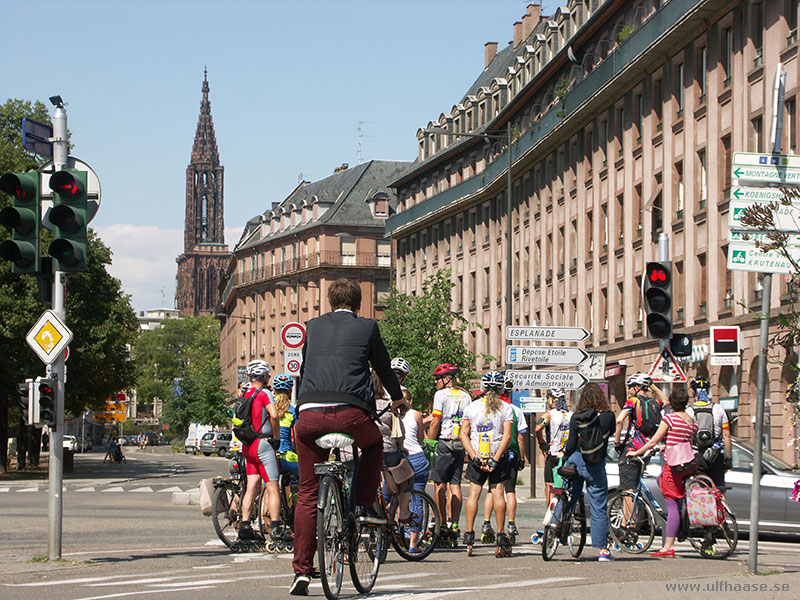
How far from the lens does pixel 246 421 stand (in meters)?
14.5

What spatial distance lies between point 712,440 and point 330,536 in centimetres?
841

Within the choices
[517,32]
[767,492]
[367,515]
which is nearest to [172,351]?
[517,32]

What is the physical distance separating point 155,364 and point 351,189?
84668mm

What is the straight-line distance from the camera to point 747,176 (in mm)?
11609

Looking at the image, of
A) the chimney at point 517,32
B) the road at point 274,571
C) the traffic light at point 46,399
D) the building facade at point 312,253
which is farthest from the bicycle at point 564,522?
the building facade at point 312,253

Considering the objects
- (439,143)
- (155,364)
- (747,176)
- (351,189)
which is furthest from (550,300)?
(155,364)

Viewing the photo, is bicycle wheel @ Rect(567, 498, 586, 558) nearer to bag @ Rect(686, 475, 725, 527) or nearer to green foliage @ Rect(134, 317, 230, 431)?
bag @ Rect(686, 475, 725, 527)

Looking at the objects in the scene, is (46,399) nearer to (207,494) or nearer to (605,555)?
(207,494)

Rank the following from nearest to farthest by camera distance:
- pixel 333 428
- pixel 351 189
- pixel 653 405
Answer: pixel 333 428
pixel 653 405
pixel 351 189

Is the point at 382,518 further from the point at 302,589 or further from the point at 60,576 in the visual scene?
the point at 60,576

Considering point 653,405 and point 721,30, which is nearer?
point 653,405

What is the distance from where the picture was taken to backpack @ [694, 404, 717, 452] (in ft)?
52.5

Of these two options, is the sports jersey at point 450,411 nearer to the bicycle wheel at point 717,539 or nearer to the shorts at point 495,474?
the shorts at point 495,474

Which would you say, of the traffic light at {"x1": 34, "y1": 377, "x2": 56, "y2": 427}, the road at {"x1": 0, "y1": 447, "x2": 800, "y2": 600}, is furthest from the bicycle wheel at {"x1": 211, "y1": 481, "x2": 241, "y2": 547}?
the traffic light at {"x1": 34, "y1": 377, "x2": 56, "y2": 427}
